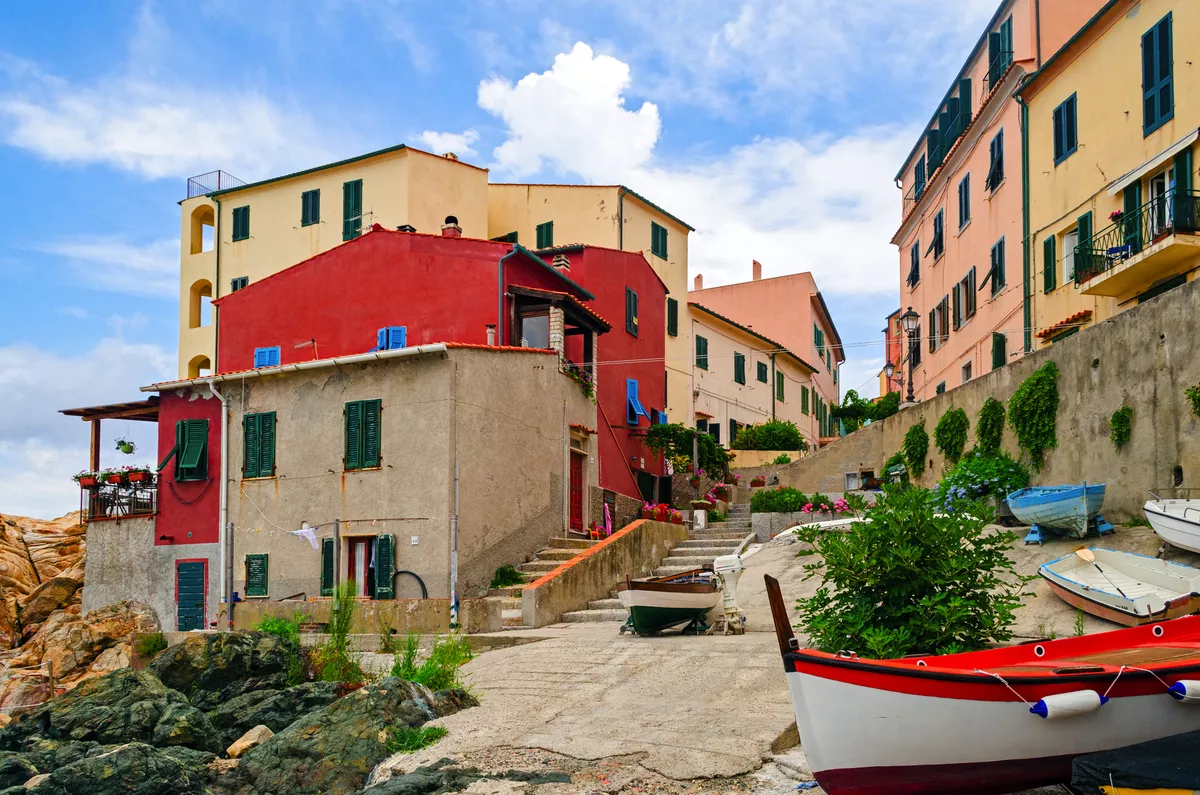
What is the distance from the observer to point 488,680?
1289 cm

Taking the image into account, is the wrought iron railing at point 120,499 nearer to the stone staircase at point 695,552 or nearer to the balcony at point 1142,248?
the stone staircase at point 695,552

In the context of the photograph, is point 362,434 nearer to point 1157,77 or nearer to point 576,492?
point 576,492

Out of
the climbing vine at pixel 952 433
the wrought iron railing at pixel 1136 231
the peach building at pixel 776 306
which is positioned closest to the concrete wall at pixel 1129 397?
the climbing vine at pixel 952 433

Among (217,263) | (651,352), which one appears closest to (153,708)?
(651,352)

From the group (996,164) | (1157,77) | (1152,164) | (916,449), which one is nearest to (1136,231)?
(1152,164)

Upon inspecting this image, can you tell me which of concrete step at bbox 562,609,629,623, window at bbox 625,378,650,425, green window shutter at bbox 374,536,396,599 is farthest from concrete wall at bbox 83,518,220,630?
window at bbox 625,378,650,425

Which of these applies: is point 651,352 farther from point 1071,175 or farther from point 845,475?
point 1071,175

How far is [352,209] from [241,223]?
544 cm

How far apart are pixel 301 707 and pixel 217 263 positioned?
27149 mm

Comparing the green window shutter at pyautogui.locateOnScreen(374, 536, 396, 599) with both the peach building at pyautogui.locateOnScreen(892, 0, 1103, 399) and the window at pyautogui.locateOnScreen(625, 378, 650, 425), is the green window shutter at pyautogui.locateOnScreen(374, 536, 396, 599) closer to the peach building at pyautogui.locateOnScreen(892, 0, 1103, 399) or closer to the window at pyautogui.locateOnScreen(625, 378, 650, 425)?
the window at pyautogui.locateOnScreen(625, 378, 650, 425)

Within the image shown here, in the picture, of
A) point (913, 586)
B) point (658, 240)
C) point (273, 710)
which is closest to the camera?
point (913, 586)

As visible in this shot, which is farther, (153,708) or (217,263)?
(217,263)

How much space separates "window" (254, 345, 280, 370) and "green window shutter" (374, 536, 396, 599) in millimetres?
7333

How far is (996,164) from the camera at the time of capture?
27094 millimetres
